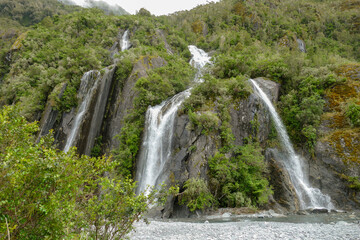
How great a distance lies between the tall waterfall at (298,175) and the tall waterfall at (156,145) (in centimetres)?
1000

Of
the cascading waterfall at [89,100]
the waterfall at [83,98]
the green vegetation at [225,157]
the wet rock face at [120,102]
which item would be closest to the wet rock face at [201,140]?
the green vegetation at [225,157]

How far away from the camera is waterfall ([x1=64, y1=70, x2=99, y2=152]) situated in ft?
75.5

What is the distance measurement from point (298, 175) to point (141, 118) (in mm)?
15497

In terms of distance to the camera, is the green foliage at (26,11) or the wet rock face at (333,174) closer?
the wet rock face at (333,174)

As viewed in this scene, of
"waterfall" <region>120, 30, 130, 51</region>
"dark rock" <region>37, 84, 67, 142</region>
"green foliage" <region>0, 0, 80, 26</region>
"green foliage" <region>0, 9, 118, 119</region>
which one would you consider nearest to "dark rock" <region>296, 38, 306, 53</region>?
"waterfall" <region>120, 30, 130, 51</region>

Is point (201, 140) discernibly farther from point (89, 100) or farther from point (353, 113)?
point (89, 100)

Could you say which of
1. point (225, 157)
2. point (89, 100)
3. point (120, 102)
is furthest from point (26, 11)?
point (225, 157)

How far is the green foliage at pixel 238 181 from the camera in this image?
1452 centimetres

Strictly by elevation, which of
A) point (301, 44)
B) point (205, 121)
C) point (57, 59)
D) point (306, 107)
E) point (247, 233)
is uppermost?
point (301, 44)

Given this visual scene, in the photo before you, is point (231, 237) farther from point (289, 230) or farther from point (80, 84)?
point (80, 84)

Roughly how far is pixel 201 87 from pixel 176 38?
2918 cm

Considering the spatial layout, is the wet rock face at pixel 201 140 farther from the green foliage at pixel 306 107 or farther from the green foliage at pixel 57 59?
the green foliage at pixel 57 59

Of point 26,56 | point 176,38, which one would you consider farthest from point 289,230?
point 26,56

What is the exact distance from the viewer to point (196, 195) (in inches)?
538
